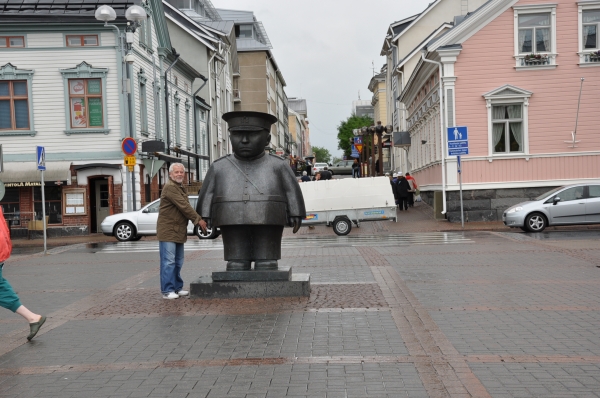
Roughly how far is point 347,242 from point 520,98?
10662 mm

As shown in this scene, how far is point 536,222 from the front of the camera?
23141mm

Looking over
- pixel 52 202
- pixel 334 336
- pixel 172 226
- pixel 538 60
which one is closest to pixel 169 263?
pixel 172 226

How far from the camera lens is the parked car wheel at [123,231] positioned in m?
26.1

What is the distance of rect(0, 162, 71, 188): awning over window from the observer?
29.5 meters

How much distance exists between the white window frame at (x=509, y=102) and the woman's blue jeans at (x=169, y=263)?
19.7m

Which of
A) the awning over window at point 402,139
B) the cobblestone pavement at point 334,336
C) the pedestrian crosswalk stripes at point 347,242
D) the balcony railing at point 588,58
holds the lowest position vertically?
the pedestrian crosswalk stripes at point 347,242

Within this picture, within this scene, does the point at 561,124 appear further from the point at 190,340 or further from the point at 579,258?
the point at 190,340

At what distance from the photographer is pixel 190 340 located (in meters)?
7.77

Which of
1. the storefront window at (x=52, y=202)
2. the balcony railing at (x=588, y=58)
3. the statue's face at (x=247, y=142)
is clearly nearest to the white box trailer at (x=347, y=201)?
the balcony railing at (x=588, y=58)

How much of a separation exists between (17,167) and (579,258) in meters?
22.6

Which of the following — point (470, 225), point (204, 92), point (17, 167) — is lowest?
point (470, 225)

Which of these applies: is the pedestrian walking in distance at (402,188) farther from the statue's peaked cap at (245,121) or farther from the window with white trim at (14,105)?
the statue's peaked cap at (245,121)

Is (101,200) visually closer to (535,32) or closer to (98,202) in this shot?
(98,202)

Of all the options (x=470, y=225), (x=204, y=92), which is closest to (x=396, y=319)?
(x=470, y=225)
